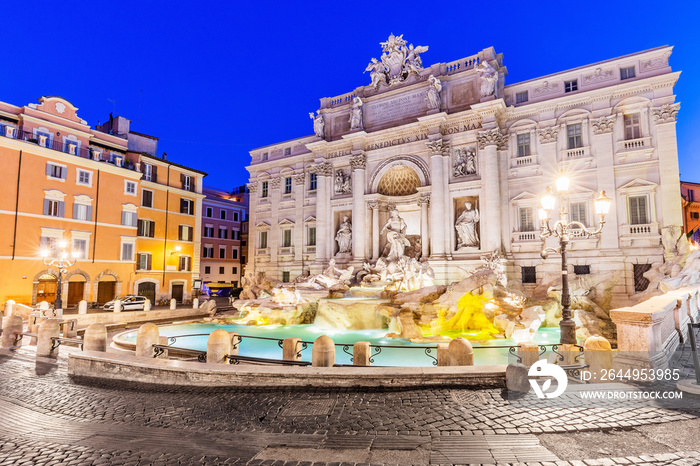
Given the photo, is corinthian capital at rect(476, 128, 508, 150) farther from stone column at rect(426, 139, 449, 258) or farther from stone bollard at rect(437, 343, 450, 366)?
stone bollard at rect(437, 343, 450, 366)

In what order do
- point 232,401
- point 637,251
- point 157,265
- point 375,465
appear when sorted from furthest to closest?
point 157,265
point 637,251
point 232,401
point 375,465

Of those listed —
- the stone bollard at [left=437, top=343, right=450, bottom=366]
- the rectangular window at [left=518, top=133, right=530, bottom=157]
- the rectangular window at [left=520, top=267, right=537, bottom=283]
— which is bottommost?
the stone bollard at [left=437, top=343, right=450, bottom=366]

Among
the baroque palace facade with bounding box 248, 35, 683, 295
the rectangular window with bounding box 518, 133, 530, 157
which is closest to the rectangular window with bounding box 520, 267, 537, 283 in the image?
the baroque palace facade with bounding box 248, 35, 683, 295

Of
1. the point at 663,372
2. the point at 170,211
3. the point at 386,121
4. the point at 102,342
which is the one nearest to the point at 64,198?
the point at 170,211

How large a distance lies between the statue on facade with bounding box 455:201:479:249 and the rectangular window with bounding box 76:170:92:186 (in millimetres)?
26011

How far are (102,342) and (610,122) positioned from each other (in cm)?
2590

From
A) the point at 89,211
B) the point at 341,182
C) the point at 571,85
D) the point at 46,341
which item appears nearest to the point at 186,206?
the point at 89,211

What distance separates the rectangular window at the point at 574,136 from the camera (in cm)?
2262

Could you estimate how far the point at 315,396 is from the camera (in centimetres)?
675

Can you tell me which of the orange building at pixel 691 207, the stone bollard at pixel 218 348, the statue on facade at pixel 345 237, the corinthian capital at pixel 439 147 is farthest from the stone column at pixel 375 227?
the orange building at pixel 691 207

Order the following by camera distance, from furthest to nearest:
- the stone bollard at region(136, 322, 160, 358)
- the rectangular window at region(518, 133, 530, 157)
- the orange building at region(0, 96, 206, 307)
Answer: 1. the rectangular window at region(518, 133, 530, 157)
2. the orange building at region(0, 96, 206, 307)
3. the stone bollard at region(136, 322, 160, 358)

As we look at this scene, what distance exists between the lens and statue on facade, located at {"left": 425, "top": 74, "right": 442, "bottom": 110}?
25.6m

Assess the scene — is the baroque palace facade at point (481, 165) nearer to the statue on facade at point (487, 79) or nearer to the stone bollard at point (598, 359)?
the statue on facade at point (487, 79)

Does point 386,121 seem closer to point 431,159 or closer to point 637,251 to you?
point 431,159
